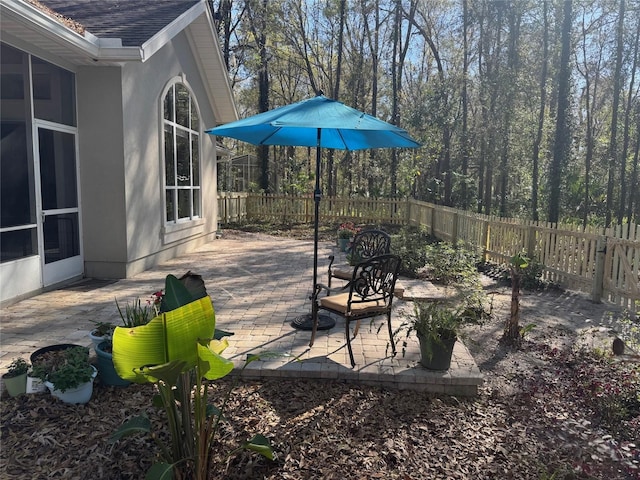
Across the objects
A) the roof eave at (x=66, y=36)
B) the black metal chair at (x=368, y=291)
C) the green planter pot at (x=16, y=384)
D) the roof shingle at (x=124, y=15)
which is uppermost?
the roof shingle at (x=124, y=15)

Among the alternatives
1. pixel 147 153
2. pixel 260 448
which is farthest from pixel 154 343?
pixel 147 153

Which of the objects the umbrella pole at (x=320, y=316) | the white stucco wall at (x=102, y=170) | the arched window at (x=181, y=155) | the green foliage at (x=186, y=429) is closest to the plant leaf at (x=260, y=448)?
the green foliage at (x=186, y=429)

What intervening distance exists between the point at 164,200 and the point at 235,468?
6.56 metres

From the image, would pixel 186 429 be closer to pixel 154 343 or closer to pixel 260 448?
pixel 260 448

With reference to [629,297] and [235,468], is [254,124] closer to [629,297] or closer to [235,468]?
[235,468]

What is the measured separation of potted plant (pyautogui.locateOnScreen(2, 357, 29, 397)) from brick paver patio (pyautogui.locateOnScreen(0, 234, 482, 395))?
67 centimetres

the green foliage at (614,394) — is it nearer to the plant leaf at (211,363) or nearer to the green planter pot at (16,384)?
the plant leaf at (211,363)

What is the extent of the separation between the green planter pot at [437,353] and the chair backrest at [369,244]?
267 cm

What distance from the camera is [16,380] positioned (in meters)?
3.00

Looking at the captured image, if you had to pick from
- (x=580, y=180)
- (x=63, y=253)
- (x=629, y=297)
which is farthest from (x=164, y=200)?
(x=580, y=180)

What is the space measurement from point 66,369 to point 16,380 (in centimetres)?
39

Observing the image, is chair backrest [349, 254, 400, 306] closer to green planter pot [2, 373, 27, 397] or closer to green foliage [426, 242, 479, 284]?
green planter pot [2, 373, 27, 397]

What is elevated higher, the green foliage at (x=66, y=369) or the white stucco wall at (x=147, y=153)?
the white stucco wall at (x=147, y=153)

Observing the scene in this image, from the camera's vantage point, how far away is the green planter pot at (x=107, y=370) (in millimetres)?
3250
